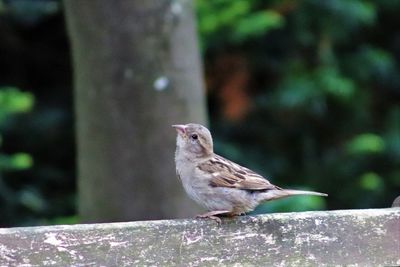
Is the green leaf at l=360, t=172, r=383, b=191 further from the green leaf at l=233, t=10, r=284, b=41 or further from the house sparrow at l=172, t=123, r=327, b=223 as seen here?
the house sparrow at l=172, t=123, r=327, b=223

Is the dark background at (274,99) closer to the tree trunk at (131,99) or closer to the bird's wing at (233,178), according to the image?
the tree trunk at (131,99)

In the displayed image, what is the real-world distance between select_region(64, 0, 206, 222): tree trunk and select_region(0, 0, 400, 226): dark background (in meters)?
1.26

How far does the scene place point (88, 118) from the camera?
480cm

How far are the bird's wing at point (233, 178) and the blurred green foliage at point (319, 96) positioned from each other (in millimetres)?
2889

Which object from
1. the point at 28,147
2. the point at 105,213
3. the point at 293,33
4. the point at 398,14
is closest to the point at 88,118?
the point at 105,213

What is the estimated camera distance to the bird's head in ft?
10.8

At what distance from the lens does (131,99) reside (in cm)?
472

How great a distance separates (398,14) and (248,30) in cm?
174

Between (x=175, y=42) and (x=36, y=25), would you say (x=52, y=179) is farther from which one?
(x=175, y=42)

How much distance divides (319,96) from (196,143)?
3.31 m

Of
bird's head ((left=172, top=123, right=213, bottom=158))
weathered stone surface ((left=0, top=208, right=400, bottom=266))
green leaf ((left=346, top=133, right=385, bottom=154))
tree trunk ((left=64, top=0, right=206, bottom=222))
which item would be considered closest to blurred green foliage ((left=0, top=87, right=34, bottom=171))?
tree trunk ((left=64, top=0, right=206, bottom=222))

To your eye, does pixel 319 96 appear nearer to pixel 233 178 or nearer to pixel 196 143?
pixel 196 143

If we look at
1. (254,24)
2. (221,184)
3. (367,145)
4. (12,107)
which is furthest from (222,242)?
(367,145)

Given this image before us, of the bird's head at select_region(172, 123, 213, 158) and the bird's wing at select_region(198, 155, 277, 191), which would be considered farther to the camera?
the bird's head at select_region(172, 123, 213, 158)
